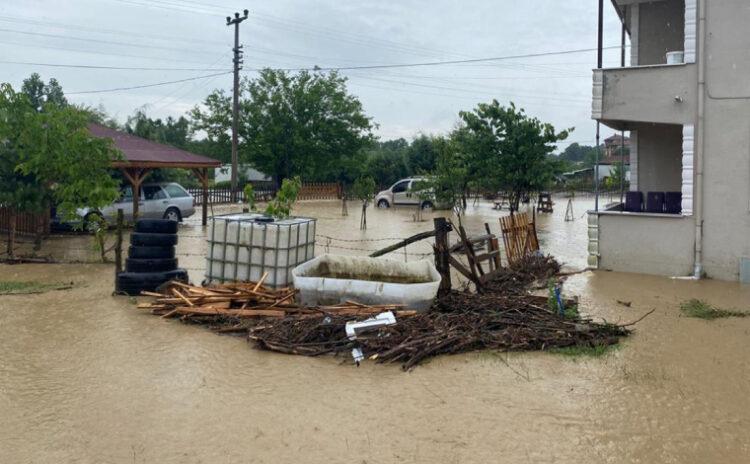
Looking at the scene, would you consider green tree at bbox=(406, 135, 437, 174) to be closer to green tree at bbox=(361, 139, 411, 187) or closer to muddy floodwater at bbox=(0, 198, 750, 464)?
green tree at bbox=(361, 139, 411, 187)

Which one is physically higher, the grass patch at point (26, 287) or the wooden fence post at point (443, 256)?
the wooden fence post at point (443, 256)

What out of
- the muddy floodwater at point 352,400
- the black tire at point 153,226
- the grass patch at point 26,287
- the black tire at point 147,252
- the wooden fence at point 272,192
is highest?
the wooden fence at point 272,192

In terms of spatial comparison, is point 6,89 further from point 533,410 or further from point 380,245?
point 533,410

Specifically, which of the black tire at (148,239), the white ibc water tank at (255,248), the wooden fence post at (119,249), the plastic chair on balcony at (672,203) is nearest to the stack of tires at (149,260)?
the black tire at (148,239)

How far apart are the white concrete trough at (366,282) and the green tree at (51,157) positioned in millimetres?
5629

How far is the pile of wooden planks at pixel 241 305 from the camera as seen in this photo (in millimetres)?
7379

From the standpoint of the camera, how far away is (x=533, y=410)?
5047 millimetres

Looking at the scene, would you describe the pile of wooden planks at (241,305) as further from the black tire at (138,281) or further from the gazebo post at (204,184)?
the gazebo post at (204,184)

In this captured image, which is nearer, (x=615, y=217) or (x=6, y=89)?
(x=615, y=217)

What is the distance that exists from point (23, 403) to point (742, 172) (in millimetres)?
11065

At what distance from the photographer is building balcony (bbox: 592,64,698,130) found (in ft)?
36.3

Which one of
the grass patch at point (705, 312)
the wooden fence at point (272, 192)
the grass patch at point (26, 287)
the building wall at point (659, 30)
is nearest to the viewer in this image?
the grass patch at point (705, 312)

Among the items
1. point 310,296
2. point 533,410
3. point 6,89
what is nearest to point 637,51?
point 310,296

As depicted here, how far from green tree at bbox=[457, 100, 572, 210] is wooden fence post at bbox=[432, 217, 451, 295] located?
38.3ft
